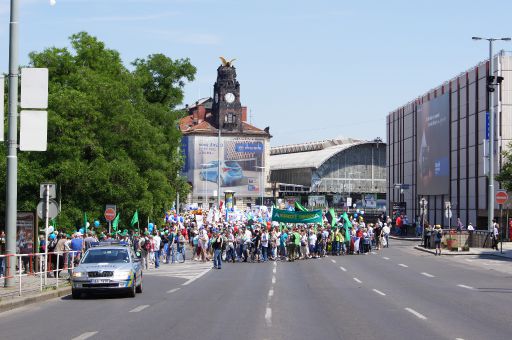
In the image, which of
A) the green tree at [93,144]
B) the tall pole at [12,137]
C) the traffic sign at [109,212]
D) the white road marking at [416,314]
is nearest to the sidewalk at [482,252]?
the green tree at [93,144]

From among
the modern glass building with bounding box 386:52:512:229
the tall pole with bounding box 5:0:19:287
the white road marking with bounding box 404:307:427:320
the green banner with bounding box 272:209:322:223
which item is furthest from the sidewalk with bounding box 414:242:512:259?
the tall pole with bounding box 5:0:19:287

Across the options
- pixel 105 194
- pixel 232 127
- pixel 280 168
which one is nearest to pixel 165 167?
pixel 105 194

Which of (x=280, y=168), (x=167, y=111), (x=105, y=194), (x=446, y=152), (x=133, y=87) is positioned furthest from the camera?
(x=280, y=168)

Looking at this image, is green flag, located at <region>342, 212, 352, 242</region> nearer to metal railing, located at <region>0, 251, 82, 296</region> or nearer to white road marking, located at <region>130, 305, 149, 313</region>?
metal railing, located at <region>0, 251, 82, 296</region>

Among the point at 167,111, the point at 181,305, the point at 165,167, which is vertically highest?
the point at 167,111

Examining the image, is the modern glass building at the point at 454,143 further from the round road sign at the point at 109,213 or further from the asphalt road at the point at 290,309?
the asphalt road at the point at 290,309

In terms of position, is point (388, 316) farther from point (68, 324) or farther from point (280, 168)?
point (280, 168)

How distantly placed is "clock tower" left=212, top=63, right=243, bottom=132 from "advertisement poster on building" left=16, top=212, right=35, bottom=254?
460ft

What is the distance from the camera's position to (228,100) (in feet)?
553

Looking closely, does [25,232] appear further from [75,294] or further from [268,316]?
[268,316]

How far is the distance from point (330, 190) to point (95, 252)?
15381cm

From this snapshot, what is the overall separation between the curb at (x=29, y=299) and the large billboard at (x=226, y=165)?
437 ft

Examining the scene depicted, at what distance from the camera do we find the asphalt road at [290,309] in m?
14.9

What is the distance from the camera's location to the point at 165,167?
2184 inches
